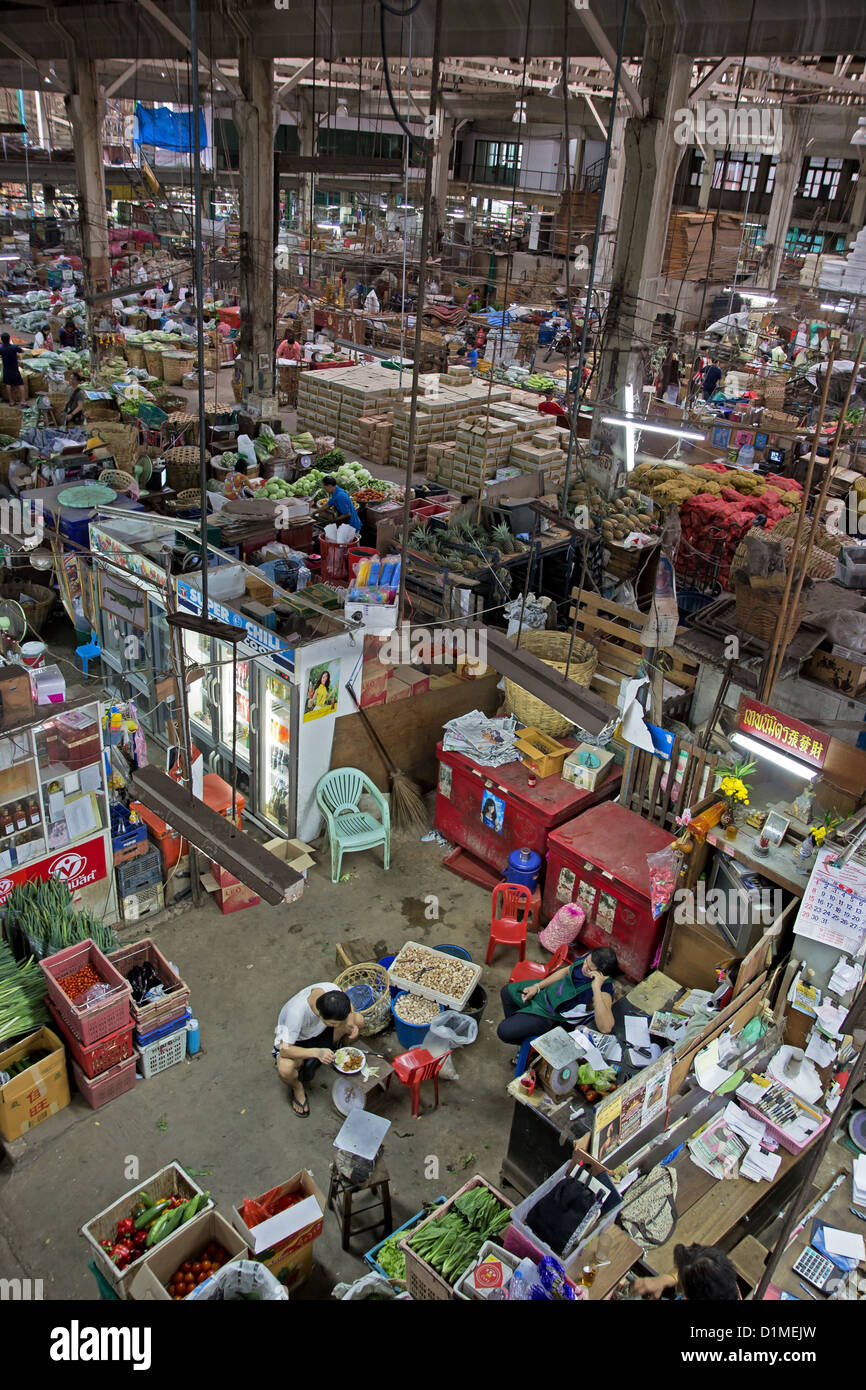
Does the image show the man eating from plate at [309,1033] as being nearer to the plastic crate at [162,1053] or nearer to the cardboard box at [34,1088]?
the plastic crate at [162,1053]

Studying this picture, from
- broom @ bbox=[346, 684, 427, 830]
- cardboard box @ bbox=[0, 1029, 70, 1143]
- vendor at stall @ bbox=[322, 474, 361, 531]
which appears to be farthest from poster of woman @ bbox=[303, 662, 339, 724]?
vendor at stall @ bbox=[322, 474, 361, 531]

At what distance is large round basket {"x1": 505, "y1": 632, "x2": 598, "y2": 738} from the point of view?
31.0 ft

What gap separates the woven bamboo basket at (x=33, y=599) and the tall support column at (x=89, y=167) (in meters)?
12.5

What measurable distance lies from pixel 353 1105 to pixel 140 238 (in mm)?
38320

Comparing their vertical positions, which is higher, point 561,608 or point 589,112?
point 589,112

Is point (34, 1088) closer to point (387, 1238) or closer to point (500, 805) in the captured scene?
point (387, 1238)

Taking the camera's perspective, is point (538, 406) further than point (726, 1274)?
Yes

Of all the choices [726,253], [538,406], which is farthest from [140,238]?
[538,406]

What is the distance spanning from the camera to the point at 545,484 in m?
15.8

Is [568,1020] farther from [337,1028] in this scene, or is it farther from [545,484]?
[545,484]

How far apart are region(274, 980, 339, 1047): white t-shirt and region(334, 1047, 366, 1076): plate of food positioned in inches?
10.2

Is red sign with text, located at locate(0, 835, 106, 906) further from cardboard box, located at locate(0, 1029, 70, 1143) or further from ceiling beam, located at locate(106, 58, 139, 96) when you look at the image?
ceiling beam, located at locate(106, 58, 139, 96)

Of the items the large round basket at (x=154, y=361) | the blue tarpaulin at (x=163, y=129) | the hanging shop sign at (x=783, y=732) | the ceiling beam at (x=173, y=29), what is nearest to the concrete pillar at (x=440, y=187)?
the blue tarpaulin at (x=163, y=129)

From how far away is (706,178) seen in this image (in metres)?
31.9
